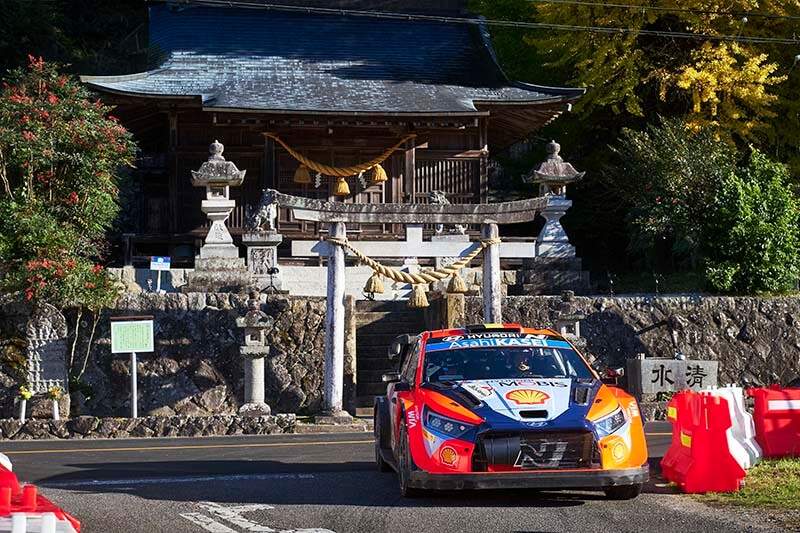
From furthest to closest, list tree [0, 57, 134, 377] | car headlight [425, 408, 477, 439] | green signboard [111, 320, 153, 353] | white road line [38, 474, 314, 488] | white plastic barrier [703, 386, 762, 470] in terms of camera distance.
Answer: tree [0, 57, 134, 377] → green signboard [111, 320, 153, 353] → white road line [38, 474, 314, 488] → white plastic barrier [703, 386, 762, 470] → car headlight [425, 408, 477, 439]

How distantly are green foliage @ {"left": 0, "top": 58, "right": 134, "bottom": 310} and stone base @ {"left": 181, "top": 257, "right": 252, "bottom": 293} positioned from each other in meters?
1.85

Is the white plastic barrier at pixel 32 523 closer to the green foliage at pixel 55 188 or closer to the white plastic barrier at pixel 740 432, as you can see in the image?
the white plastic barrier at pixel 740 432

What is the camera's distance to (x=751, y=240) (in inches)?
993

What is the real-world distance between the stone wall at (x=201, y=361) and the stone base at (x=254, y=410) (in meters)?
1.63

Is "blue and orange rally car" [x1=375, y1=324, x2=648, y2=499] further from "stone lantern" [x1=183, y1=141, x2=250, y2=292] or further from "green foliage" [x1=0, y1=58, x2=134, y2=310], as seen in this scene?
"stone lantern" [x1=183, y1=141, x2=250, y2=292]

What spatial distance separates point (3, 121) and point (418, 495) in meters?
14.6

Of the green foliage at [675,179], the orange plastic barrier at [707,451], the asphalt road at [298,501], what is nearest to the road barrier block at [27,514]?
the asphalt road at [298,501]

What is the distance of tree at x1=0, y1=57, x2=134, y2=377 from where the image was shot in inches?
865

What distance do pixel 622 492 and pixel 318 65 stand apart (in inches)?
944

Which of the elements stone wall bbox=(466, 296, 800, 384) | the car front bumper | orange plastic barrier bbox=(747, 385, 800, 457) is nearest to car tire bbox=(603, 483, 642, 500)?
the car front bumper

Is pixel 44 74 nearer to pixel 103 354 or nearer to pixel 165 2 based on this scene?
pixel 103 354

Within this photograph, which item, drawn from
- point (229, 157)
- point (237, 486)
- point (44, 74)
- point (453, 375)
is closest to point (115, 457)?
point (237, 486)

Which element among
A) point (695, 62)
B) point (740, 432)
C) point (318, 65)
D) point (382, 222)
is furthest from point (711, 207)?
point (740, 432)

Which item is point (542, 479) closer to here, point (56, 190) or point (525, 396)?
point (525, 396)
